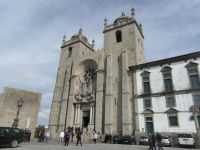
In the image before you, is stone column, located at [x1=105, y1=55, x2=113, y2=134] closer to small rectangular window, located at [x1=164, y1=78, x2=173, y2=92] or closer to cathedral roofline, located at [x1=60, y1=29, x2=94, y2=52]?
small rectangular window, located at [x1=164, y1=78, x2=173, y2=92]

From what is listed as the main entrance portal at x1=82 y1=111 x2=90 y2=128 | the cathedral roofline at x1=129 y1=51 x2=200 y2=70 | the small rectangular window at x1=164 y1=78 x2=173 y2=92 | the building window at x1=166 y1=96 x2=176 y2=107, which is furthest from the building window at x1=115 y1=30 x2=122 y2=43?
the building window at x1=166 y1=96 x2=176 y2=107

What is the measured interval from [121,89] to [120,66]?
426cm

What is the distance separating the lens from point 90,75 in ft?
114

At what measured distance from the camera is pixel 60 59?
40.3m

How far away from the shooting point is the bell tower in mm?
26375

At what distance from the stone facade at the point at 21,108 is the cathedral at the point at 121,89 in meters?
3.46

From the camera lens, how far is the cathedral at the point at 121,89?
22.9m

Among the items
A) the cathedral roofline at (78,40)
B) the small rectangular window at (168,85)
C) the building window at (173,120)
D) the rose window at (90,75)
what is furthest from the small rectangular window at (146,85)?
the cathedral roofline at (78,40)

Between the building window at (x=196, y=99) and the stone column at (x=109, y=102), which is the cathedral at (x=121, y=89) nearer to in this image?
the stone column at (x=109, y=102)

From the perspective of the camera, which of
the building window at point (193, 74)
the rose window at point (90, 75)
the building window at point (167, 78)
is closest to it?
the building window at point (193, 74)

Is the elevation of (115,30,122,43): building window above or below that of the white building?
above

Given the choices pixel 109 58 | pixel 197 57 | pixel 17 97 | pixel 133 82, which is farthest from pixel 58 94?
pixel 197 57

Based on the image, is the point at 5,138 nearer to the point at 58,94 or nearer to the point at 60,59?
the point at 58,94

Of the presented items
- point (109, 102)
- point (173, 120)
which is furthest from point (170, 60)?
point (109, 102)
